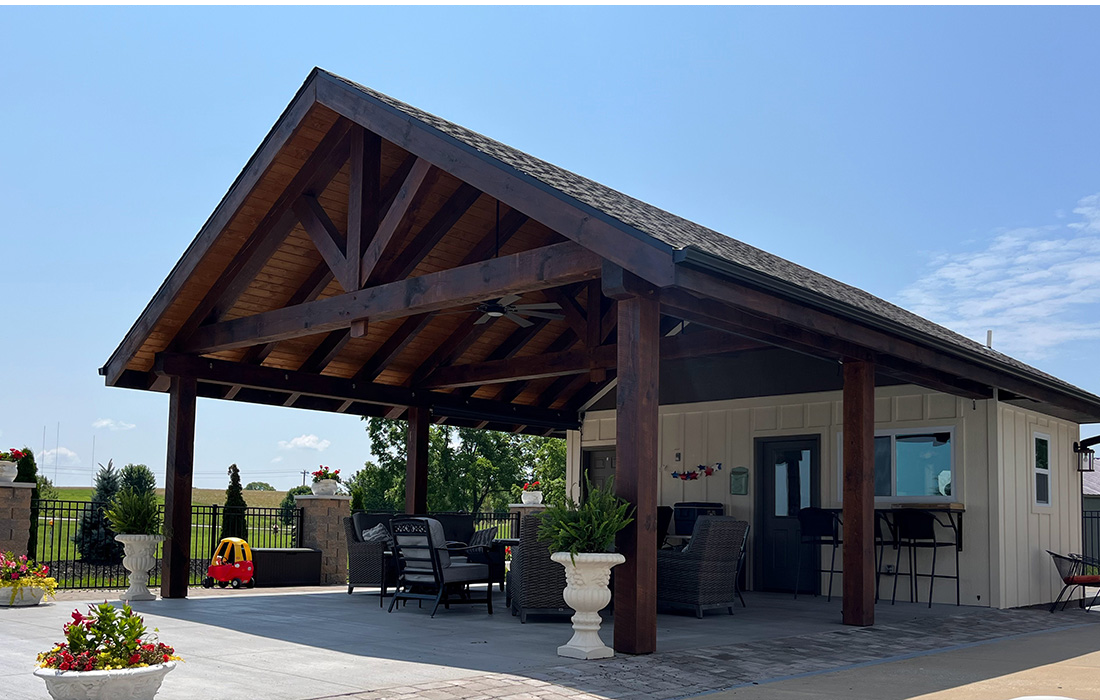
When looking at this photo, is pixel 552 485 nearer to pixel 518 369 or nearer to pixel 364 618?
pixel 518 369

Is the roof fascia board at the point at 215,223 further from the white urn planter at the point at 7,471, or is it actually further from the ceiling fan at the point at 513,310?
the ceiling fan at the point at 513,310

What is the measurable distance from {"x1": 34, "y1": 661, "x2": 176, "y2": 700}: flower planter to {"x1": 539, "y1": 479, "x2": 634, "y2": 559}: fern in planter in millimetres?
2975

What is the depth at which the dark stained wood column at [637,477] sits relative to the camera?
22.5 ft

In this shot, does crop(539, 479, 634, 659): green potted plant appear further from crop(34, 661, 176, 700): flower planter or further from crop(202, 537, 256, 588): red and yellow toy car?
crop(202, 537, 256, 588): red and yellow toy car

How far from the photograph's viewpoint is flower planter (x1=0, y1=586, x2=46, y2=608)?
9.90m

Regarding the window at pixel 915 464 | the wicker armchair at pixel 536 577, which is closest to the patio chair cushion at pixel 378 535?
the wicker armchair at pixel 536 577

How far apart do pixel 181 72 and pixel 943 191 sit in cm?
1388

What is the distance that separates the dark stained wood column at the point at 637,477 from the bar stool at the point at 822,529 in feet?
17.1

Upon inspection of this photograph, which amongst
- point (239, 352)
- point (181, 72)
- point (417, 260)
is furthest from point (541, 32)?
point (239, 352)

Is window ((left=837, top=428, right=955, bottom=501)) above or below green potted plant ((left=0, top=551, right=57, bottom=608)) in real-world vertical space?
above

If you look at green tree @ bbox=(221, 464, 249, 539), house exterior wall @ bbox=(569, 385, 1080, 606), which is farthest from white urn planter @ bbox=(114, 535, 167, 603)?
house exterior wall @ bbox=(569, 385, 1080, 606)

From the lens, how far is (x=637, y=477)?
691 centimetres

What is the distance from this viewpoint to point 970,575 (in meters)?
11.3

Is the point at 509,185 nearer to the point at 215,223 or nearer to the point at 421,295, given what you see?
the point at 421,295
